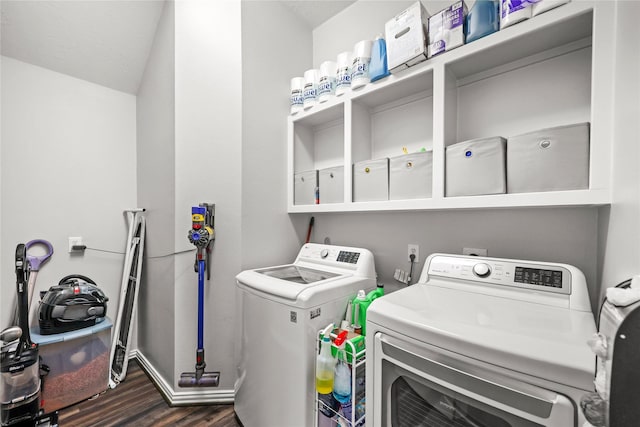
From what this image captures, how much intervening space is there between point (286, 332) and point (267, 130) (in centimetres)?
140

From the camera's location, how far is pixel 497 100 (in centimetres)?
135

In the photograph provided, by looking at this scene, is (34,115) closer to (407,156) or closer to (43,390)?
(43,390)

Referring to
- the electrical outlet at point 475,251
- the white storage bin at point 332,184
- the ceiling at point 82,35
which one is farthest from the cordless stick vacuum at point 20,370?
the electrical outlet at point 475,251

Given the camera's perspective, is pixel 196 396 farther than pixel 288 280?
Yes

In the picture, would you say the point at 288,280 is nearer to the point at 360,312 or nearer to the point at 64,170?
the point at 360,312

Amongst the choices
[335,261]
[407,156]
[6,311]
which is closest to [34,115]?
[6,311]

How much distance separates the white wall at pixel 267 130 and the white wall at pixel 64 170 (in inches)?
57.5

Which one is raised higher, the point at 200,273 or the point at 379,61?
the point at 379,61

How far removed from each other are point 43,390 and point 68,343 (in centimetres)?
28

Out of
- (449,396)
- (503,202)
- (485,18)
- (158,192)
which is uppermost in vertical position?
(485,18)

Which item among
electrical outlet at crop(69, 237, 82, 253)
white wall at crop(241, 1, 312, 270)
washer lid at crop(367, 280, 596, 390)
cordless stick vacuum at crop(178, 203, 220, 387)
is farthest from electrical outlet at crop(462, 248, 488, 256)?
electrical outlet at crop(69, 237, 82, 253)

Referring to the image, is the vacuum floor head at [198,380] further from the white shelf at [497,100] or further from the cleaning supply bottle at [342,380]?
the white shelf at [497,100]

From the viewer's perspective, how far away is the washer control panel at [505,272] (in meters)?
1.04

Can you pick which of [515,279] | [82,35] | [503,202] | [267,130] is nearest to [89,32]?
[82,35]
